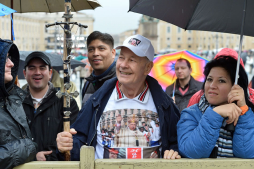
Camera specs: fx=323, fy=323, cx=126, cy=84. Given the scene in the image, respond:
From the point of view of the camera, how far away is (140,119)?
2873 mm

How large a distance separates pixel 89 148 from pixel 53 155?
125 cm

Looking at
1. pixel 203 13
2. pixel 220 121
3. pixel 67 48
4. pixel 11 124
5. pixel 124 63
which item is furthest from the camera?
pixel 203 13

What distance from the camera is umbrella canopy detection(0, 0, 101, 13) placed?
4232 millimetres

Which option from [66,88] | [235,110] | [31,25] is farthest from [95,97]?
[31,25]

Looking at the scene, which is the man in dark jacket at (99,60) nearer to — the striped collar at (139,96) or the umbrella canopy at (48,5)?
the umbrella canopy at (48,5)

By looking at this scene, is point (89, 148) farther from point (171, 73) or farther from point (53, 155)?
point (171, 73)

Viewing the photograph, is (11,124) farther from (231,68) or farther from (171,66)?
(171,66)

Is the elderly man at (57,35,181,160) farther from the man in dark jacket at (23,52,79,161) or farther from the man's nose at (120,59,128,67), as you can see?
the man in dark jacket at (23,52,79,161)

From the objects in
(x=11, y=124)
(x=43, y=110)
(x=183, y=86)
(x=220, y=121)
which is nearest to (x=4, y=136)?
(x=11, y=124)

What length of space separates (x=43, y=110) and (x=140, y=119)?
1.36 metres

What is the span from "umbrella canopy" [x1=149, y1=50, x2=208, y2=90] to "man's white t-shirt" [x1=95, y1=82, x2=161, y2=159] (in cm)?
373

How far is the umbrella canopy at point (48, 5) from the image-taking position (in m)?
4.23

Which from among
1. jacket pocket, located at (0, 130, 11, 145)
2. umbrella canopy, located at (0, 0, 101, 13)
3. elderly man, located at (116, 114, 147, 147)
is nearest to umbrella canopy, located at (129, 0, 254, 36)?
umbrella canopy, located at (0, 0, 101, 13)

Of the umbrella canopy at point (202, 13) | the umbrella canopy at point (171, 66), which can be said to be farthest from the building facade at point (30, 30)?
Result: the umbrella canopy at point (202, 13)
